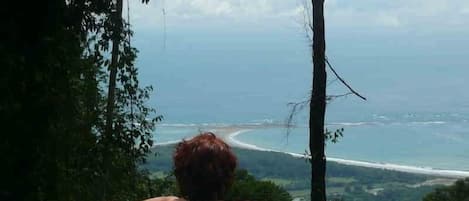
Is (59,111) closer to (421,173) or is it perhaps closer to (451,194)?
(451,194)

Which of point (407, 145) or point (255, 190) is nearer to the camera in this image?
point (255, 190)

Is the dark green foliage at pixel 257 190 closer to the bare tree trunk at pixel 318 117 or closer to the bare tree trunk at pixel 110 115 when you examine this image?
the bare tree trunk at pixel 110 115

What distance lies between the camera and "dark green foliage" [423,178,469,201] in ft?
82.1

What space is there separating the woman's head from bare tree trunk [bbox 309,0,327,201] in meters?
5.82

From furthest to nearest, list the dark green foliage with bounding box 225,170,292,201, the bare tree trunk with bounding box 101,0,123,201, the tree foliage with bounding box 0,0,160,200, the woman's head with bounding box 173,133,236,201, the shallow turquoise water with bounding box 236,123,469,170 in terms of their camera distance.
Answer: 1. the shallow turquoise water with bounding box 236,123,469,170
2. the dark green foliage with bounding box 225,170,292,201
3. the bare tree trunk with bounding box 101,0,123,201
4. the tree foliage with bounding box 0,0,160,200
5. the woman's head with bounding box 173,133,236,201

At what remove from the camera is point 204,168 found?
382 centimetres

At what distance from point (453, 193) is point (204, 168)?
22385 mm

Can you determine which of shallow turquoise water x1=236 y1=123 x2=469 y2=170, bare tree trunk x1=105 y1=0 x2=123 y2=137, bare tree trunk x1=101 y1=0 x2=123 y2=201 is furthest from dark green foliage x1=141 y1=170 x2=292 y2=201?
shallow turquoise water x1=236 y1=123 x2=469 y2=170

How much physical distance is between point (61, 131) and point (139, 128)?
487 cm

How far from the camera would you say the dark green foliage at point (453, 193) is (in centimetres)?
2503

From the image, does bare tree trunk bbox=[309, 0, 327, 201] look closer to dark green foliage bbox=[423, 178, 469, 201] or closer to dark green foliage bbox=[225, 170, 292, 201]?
dark green foliage bbox=[225, 170, 292, 201]

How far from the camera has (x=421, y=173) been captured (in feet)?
131

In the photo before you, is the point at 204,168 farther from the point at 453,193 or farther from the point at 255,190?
the point at 453,193

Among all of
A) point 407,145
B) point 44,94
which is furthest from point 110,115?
point 407,145
